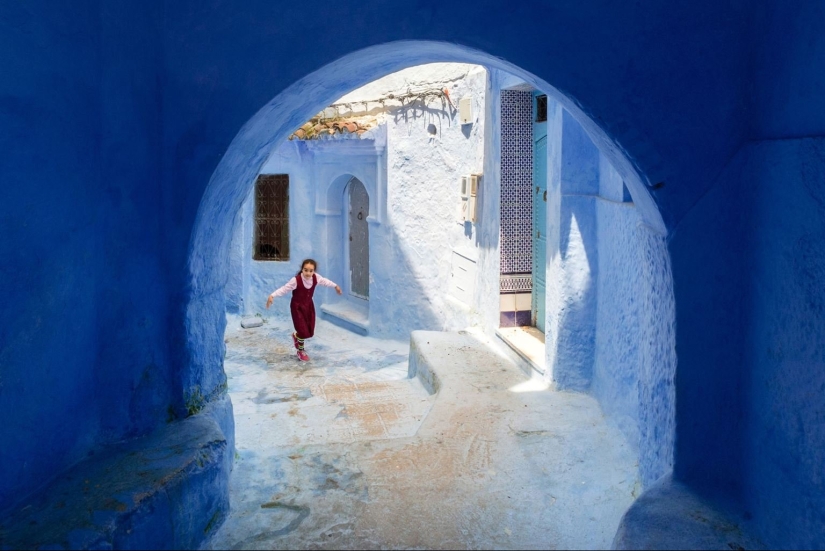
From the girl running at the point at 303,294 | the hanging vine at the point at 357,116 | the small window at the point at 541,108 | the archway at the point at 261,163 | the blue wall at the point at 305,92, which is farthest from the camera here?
the hanging vine at the point at 357,116

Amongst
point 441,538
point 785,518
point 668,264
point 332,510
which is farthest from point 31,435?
point 785,518

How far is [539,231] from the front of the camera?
7.61 meters

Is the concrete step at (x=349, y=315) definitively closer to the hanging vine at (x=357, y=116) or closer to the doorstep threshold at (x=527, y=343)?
the hanging vine at (x=357, y=116)

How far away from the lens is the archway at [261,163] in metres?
3.39

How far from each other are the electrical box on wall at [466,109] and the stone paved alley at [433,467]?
307cm

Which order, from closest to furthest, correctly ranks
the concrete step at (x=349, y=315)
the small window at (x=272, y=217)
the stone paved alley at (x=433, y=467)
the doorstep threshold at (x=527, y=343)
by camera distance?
the stone paved alley at (x=433, y=467) → the doorstep threshold at (x=527, y=343) → the concrete step at (x=349, y=315) → the small window at (x=272, y=217)

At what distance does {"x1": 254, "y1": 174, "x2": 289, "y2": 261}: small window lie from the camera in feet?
42.8

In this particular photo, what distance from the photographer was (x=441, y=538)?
3559 mm

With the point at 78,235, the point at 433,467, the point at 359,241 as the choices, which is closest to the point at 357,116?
the point at 359,241

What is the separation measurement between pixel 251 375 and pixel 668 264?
253 inches

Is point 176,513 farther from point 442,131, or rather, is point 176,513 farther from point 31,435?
point 442,131

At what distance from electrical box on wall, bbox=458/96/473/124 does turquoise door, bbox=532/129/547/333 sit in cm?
152

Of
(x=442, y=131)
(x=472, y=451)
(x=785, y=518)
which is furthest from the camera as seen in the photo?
(x=442, y=131)

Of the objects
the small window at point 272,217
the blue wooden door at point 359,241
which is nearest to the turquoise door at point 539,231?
the blue wooden door at point 359,241
